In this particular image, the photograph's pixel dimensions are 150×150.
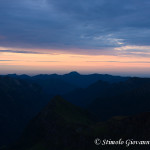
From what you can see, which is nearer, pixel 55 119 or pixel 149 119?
pixel 149 119

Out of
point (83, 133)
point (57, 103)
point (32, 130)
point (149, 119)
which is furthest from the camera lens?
point (32, 130)

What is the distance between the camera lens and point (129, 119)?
9912 cm

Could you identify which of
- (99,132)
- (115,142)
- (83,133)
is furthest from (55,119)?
(115,142)

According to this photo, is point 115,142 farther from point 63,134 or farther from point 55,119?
point 55,119

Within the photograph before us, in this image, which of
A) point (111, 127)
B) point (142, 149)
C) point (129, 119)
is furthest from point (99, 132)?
point (142, 149)

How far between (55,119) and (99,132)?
154 feet

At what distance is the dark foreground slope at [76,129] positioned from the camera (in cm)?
9369

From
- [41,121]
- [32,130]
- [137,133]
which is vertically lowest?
[32,130]

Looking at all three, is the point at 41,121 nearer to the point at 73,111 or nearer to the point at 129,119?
the point at 73,111

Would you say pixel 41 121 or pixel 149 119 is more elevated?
pixel 149 119

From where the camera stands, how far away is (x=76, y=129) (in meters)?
117

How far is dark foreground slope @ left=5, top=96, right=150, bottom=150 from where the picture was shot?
93.7 metres

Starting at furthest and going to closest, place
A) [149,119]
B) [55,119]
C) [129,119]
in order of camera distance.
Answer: [55,119] < [129,119] < [149,119]

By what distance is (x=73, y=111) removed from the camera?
159500mm
